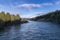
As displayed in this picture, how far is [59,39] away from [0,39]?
1069cm

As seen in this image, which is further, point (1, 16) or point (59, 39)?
point (1, 16)

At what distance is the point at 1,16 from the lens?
66188 millimetres

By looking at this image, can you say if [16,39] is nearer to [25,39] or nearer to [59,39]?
[25,39]

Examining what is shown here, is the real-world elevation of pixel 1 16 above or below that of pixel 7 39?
above

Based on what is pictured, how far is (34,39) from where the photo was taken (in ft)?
77.4

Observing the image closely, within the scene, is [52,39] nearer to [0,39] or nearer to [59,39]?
[59,39]

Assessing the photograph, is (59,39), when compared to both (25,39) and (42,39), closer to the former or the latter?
(42,39)

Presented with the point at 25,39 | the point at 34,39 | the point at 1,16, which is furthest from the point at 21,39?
the point at 1,16

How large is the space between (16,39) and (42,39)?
4.69 m

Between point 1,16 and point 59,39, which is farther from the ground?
point 1,16

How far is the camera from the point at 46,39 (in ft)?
77.4

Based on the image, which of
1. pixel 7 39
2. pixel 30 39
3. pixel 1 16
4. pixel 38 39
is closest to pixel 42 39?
pixel 38 39

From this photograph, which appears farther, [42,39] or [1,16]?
[1,16]

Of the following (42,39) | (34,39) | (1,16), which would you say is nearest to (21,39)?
(34,39)
